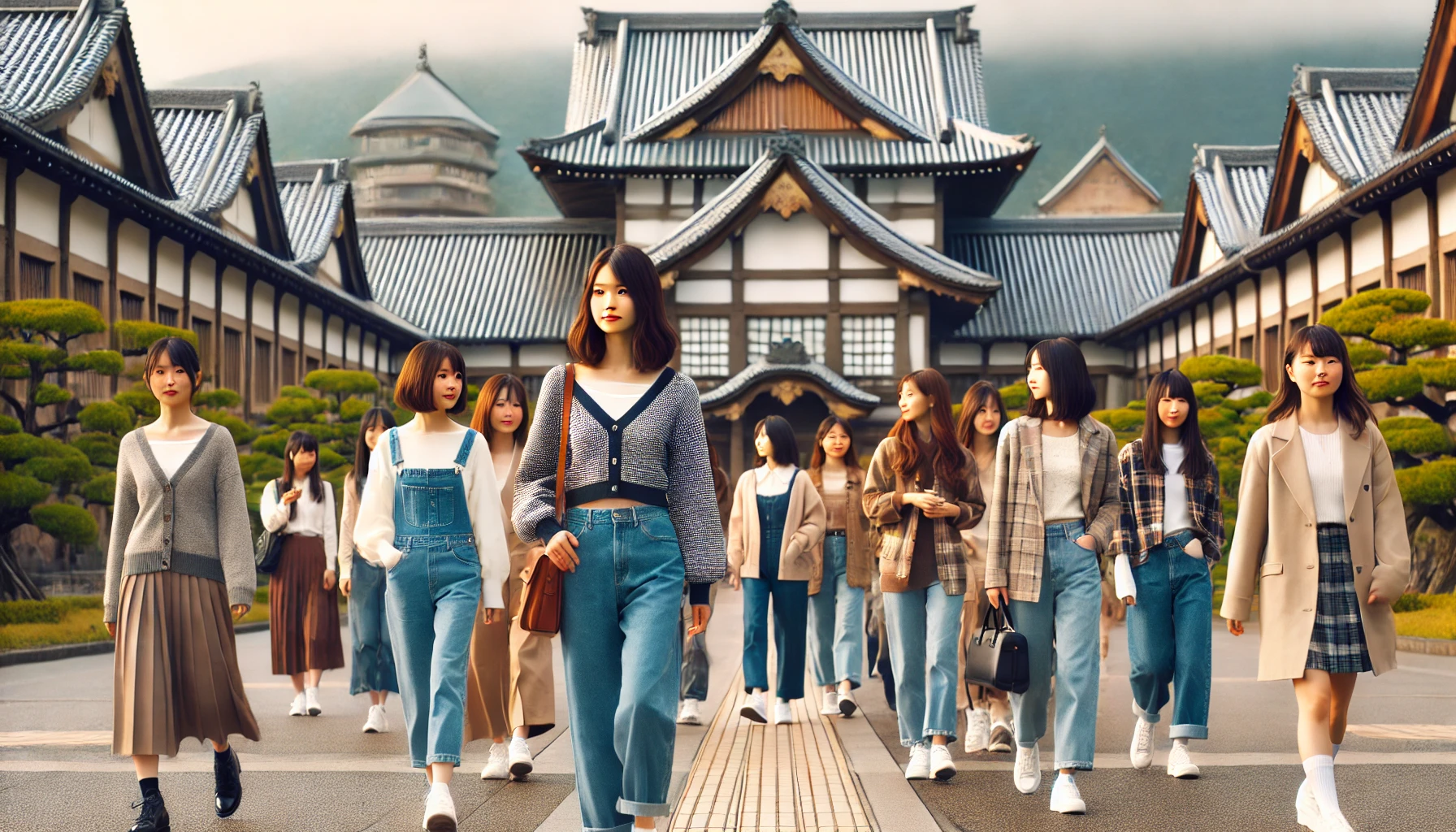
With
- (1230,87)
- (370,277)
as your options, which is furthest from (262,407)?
(1230,87)

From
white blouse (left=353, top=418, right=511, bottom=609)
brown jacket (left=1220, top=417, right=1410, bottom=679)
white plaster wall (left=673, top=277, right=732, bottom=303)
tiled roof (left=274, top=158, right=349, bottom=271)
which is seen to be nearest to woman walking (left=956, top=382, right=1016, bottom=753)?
brown jacket (left=1220, top=417, right=1410, bottom=679)

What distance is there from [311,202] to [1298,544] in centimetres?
2790

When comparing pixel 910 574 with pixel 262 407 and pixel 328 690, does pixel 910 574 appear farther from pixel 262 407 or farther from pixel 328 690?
pixel 262 407

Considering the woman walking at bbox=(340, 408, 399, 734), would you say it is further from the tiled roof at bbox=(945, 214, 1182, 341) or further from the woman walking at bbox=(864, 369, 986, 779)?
the tiled roof at bbox=(945, 214, 1182, 341)

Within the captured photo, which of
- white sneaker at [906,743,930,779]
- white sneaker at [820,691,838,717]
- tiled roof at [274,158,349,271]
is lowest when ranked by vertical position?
white sneaker at [820,691,838,717]

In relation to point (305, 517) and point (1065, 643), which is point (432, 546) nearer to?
point (1065, 643)

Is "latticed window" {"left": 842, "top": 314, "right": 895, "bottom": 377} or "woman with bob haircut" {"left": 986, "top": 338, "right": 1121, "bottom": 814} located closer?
"woman with bob haircut" {"left": 986, "top": 338, "right": 1121, "bottom": 814}

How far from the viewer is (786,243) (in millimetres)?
29828

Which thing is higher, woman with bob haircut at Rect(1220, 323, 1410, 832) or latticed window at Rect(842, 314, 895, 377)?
latticed window at Rect(842, 314, 895, 377)

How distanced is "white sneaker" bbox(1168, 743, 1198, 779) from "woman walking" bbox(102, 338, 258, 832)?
14.0 ft

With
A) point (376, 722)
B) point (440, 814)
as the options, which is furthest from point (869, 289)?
point (440, 814)

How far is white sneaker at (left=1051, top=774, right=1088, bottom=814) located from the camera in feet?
19.9

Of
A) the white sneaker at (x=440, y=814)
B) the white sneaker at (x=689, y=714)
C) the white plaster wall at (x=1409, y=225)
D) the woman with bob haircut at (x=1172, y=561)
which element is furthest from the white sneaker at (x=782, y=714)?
the white plaster wall at (x=1409, y=225)

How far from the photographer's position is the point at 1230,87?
15012 cm
